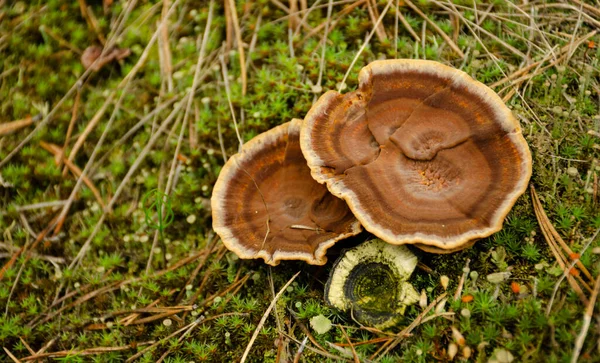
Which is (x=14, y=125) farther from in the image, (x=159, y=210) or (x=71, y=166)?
(x=159, y=210)

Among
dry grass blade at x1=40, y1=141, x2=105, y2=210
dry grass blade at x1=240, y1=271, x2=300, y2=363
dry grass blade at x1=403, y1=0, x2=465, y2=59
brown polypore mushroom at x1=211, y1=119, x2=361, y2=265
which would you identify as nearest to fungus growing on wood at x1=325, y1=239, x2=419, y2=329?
brown polypore mushroom at x1=211, y1=119, x2=361, y2=265

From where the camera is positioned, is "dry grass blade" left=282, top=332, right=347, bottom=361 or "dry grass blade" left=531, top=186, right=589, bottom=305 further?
"dry grass blade" left=282, top=332, right=347, bottom=361

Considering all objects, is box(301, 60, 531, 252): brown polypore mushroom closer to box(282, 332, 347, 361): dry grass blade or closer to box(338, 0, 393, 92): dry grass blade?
box(338, 0, 393, 92): dry grass blade

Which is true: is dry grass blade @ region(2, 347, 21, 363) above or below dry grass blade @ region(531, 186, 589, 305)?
below

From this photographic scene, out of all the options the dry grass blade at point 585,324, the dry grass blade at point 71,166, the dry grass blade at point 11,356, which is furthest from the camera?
the dry grass blade at point 71,166

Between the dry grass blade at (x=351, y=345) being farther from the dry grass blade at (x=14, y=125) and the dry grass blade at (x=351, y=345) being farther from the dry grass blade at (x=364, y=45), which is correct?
the dry grass blade at (x=14, y=125)

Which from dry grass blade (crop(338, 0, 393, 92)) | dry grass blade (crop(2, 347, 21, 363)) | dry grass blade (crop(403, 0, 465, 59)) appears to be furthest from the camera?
dry grass blade (crop(403, 0, 465, 59))

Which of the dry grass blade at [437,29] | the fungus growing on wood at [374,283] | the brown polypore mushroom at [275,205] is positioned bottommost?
the fungus growing on wood at [374,283]

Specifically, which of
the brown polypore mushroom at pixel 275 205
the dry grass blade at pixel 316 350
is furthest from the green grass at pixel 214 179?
the brown polypore mushroom at pixel 275 205
